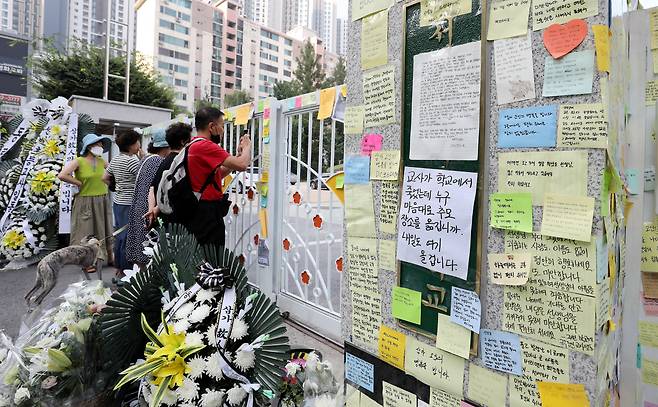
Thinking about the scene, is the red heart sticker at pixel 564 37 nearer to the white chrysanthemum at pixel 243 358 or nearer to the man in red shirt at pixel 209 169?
the white chrysanthemum at pixel 243 358

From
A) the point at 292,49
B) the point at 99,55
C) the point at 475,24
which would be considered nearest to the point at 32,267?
the point at 475,24

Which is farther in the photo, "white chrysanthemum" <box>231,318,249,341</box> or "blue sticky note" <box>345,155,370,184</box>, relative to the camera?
"blue sticky note" <box>345,155,370,184</box>

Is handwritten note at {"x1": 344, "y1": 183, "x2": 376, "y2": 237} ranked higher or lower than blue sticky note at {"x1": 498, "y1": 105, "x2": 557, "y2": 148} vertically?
lower

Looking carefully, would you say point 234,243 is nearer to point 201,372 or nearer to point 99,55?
point 201,372

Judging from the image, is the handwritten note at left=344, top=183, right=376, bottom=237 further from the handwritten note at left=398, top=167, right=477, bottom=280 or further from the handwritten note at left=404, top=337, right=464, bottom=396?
the handwritten note at left=404, top=337, right=464, bottom=396

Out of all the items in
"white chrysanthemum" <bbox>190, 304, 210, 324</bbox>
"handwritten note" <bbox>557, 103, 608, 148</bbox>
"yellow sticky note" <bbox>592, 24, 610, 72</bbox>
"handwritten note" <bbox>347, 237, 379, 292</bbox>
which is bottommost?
"white chrysanthemum" <bbox>190, 304, 210, 324</bbox>

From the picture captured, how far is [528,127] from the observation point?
3.10ft

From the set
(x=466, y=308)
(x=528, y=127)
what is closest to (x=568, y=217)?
(x=528, y=127)

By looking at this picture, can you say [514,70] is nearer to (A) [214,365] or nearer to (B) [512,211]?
(B) [512,211]

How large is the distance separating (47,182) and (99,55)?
13.5 metres

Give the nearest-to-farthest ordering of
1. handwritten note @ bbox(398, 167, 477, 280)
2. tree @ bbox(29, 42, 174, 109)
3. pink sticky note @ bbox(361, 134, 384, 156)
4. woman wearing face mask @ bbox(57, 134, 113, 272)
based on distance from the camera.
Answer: handwritten note @ bbox(398, 167, 477, 280) < pink sticky note @ bbox(361, 134, 384, 156) < woman wearing face mask @ bbox(57, 134, 113, 272) < tree @ bbox(29, 42, 174, 109)

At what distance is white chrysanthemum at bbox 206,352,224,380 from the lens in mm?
1046

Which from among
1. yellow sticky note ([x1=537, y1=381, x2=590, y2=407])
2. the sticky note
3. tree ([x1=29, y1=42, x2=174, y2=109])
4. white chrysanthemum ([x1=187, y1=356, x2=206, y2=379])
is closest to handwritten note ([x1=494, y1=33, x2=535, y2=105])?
the sticky note

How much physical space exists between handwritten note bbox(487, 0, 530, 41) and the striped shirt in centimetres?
451
